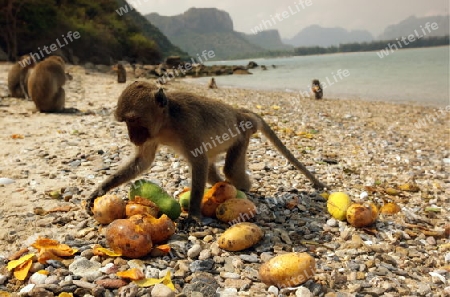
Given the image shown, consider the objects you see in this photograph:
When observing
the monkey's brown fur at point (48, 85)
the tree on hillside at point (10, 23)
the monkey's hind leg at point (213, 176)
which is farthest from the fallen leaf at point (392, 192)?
the tree on hillside at point (10, 23)

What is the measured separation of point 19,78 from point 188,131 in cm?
1134

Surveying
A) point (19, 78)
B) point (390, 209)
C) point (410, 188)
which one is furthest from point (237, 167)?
point (19, 78)

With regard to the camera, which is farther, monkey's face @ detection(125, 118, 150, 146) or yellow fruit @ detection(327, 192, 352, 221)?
yellow fruit @ detection(327, 192, 352, 221)

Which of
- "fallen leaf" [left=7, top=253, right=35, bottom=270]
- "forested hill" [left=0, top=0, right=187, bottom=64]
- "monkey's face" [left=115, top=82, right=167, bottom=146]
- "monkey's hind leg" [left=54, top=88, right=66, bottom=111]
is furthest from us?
"forested hill" [left=0, top=0, right=187, bottom=64]

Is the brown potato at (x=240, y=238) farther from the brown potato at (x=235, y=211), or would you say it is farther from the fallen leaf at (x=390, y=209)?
the fallen leaf at (x=390, y=209)

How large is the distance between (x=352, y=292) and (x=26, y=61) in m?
13.7

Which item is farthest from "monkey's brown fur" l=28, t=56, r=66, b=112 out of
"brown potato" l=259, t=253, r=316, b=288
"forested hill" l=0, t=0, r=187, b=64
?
"forested hill" l=0, t=0, r=187, b=64

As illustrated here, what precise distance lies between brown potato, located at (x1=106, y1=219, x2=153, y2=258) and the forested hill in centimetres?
2229

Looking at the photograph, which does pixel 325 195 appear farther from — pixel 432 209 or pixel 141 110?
pixel 141 110

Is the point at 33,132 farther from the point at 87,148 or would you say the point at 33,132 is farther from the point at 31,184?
the point at 31,184

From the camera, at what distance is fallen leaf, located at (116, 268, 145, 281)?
308 centimetres

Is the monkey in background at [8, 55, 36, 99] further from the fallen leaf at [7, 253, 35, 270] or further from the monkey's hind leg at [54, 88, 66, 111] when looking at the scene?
the fallen leaf at [7, 253, 35, 270]

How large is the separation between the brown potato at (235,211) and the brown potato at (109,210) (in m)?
1.04

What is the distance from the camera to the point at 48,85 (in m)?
10.8
